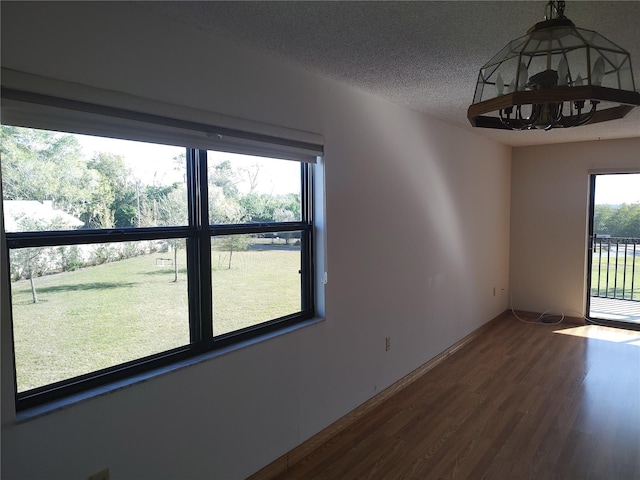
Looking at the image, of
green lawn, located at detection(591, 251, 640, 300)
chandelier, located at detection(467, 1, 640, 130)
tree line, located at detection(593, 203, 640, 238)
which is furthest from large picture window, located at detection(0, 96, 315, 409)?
green lawn, located at detection(591, 251, 640, 300)

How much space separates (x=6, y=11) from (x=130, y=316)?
3.90ft

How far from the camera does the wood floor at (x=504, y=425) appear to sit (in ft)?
8.25

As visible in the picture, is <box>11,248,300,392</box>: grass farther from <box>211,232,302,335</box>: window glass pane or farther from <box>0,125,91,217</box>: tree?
<box>0,125,91,217</box>: tree

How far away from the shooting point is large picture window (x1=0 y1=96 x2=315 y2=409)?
5.14ft

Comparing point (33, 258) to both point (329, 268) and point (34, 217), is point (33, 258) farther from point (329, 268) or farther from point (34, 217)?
point (329, 268)

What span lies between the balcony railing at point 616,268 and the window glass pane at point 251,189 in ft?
15.2

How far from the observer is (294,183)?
270 cm

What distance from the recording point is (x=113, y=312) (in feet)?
5.96

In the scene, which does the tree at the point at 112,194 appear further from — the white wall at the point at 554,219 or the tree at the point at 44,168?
the white wall at the point at 554,219

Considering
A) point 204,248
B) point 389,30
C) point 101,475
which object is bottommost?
point 101,475

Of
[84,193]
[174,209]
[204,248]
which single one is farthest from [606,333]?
[84,193]

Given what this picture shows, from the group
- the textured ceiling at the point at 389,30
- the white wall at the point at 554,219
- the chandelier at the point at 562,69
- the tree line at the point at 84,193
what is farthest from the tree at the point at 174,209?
the white wall at the point at 554,219

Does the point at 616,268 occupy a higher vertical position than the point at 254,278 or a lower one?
lower

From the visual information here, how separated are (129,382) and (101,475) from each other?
13.9 inches
